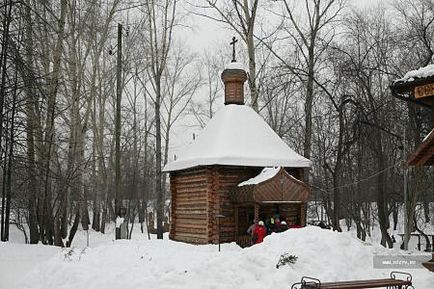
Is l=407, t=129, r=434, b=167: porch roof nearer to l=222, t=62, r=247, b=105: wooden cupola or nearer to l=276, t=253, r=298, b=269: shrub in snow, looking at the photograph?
l=276, t=253, r=298, b=269: shrub in snow

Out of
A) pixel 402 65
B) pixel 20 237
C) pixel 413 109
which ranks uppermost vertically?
pixel 402 65

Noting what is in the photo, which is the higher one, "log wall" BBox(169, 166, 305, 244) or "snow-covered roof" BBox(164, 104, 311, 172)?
"snow-covered roof" BBox(164, 104, 311, 172)

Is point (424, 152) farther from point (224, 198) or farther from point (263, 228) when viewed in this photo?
point (224, 198)

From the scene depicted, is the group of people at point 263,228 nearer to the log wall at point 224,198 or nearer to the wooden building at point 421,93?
the log wall at point 224,198

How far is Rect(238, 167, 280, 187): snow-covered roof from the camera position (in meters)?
15.9

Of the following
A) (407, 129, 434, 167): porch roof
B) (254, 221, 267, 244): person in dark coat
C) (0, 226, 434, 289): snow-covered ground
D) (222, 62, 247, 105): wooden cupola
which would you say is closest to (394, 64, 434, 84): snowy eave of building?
(407, 129, 434, 167): porch roof

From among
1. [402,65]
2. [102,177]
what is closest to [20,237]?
[102,177]

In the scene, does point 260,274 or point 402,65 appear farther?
point 402,65

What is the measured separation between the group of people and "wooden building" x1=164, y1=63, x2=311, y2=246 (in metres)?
0.51

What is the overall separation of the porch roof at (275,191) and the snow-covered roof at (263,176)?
0.09 meters

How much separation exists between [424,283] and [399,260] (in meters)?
2.12

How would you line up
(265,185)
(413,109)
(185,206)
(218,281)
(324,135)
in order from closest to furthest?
1. (218,281)
2. (265,185)
3. (185,206)
4. (413,109)
5. (324,135)

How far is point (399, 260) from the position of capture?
500 inches

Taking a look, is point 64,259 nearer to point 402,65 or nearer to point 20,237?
point 20,237
